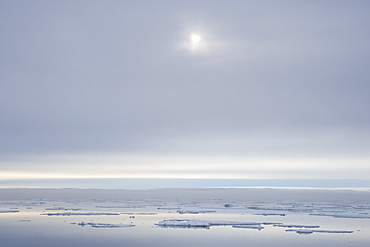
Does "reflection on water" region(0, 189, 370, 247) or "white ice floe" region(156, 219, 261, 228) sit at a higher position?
"white ice floe" region(156, 219, 261, 228)

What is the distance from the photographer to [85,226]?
2598 cm

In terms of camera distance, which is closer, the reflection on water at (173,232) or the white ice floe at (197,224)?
the reflection on water at (173,232)

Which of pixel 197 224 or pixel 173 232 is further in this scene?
pixel 197 224

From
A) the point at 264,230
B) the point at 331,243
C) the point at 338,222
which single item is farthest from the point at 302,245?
the point at 338,222

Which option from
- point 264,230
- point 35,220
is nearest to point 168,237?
point 264,230

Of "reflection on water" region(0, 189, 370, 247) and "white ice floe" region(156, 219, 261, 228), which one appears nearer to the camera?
"reflection on water" region(0, 189, 370, 247)

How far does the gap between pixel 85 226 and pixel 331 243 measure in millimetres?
11508

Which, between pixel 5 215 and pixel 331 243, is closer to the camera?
pixel 331 243

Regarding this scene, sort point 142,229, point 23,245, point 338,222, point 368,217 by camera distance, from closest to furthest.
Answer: point 23,245
point 142,229
point 338,222
point 368,217

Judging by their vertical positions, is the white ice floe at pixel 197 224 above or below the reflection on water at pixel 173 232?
above

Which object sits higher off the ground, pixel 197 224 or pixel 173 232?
pixel 197 224

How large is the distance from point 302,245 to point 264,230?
183 inches

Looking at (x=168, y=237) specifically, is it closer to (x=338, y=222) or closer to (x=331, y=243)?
(x=331, y=243)

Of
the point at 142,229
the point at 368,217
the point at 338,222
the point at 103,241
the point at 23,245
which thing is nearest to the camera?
the point at 23,245
